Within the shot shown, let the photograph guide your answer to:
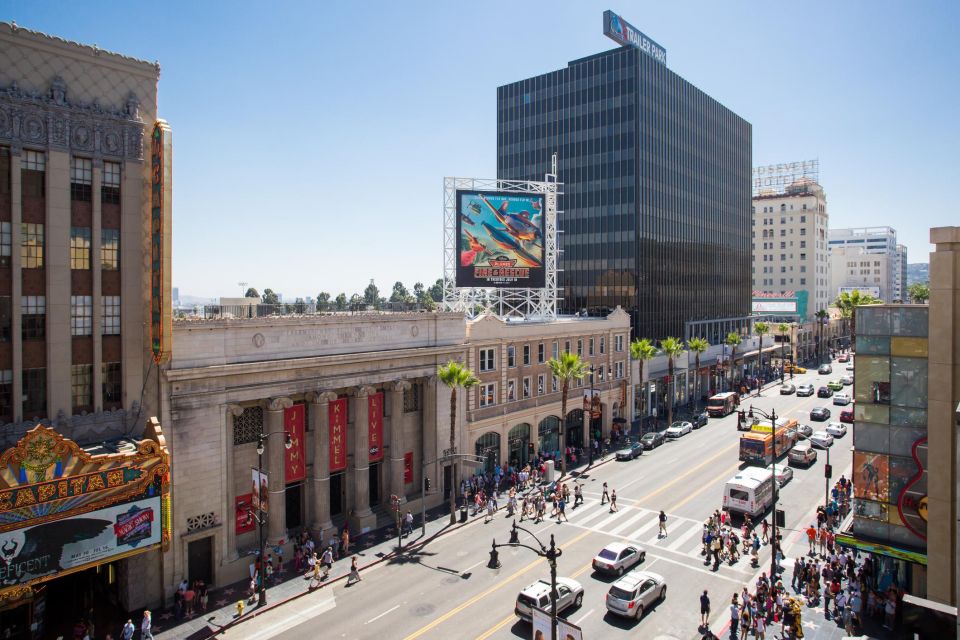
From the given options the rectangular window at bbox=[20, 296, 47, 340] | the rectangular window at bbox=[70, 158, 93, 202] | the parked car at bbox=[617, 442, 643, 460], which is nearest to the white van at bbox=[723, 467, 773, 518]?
the parked car at bbox=[617, 442, 643, 460]

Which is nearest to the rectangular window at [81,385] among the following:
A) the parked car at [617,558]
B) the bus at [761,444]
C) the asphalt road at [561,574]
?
the asphalt road at [561,574]

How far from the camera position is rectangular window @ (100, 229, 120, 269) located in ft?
95.6

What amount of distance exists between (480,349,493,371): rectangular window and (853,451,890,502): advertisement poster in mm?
27156

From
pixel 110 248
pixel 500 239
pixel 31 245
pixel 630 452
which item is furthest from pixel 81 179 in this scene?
pixel 630 452

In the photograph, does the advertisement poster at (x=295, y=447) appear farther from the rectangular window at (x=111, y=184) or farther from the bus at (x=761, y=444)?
the bus at (x=761, y=444)

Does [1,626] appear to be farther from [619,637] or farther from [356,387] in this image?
[619,637]

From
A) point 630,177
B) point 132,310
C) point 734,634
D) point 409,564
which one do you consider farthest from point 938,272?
point 630,177

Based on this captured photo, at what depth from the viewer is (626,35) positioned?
83.9m

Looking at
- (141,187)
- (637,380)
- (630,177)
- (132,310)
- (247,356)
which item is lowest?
(637,380)

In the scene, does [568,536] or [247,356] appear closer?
[247,356]

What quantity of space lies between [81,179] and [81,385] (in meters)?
9.53

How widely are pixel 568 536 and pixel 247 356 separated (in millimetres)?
21764

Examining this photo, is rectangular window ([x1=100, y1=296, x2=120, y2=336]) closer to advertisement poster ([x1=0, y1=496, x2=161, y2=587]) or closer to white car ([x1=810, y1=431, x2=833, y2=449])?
advertisement poster ([x1=0, y1=496, x2=161, y2=587])

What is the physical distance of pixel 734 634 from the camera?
26.2 meters
